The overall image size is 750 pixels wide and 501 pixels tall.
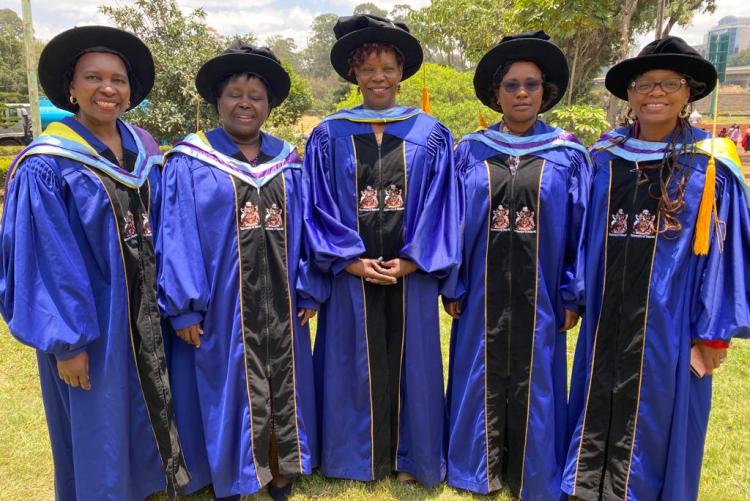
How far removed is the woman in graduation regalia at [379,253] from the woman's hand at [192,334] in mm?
692

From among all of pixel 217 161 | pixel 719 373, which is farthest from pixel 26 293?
pixel 719 373

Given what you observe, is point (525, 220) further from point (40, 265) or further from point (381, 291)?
point (40, 265)

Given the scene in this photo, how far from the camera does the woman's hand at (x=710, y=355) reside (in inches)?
104

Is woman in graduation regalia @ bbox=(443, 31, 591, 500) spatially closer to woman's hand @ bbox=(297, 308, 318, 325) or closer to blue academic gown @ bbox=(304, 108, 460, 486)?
blue academic gown @ bbox=(304, 108, 460, 486)

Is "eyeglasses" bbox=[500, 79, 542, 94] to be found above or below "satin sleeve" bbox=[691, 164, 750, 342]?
above

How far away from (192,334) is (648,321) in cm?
229

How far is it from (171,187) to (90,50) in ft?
2.30

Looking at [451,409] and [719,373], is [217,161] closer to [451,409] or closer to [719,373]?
[451,409]

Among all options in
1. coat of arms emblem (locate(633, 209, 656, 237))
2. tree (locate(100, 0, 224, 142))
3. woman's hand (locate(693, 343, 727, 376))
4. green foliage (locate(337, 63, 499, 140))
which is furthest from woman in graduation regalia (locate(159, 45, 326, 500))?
tree (locate(100, 0, 224, 142))

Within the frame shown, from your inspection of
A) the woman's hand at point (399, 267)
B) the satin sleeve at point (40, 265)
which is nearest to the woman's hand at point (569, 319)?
the woman's hand at point (399, 267)

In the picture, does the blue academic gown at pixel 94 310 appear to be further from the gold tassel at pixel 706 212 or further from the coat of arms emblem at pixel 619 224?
the gold tassel at pixel 706 212

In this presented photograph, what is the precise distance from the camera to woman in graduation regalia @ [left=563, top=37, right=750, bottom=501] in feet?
8.47

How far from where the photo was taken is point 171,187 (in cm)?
278

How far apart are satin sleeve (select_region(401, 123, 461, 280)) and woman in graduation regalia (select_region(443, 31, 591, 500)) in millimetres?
80
